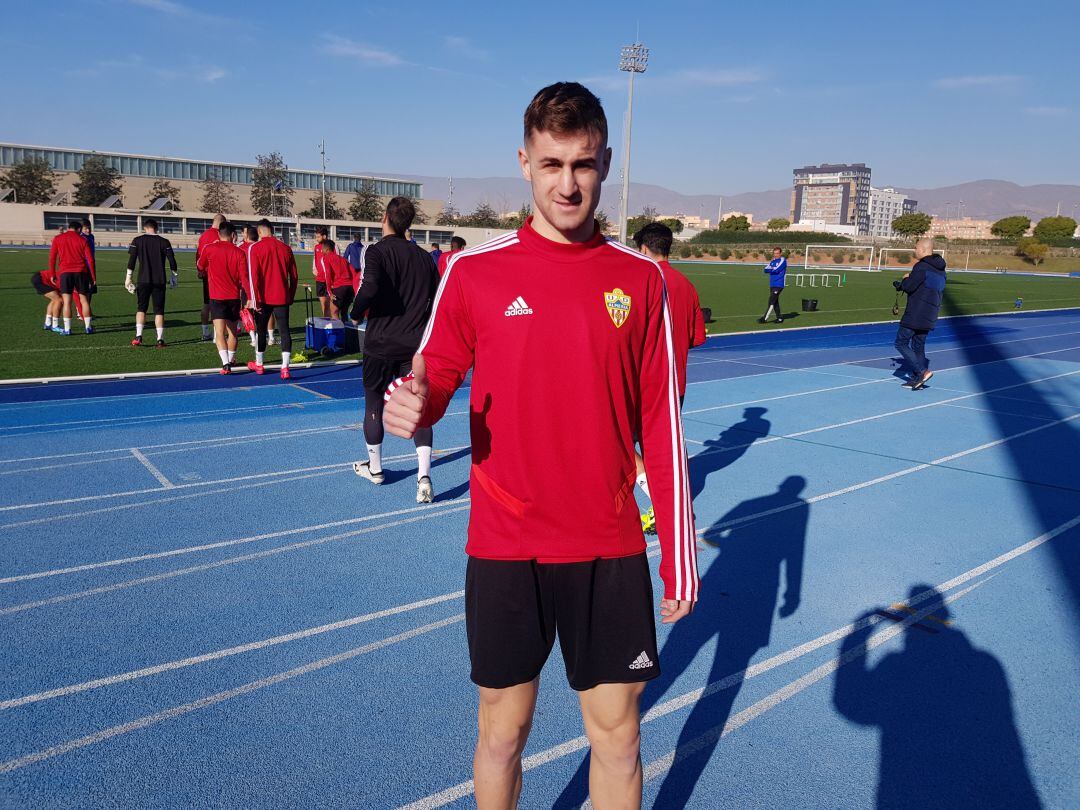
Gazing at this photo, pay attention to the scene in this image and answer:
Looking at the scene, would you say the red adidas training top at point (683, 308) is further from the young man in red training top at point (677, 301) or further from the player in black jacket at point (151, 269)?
the player in black jacket at point (151, 269)

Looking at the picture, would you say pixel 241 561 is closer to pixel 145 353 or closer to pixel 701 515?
pixel 701 515

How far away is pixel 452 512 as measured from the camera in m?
6.38

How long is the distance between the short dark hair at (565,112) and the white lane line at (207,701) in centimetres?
294

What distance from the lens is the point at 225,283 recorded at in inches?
450

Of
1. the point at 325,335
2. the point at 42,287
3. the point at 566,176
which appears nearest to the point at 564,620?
the point at 566,176

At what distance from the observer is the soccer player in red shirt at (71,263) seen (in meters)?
14.3

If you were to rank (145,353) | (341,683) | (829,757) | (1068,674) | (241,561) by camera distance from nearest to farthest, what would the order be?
(829,757) → (341,683) → (1068,674) → (241,561) → (145,353)

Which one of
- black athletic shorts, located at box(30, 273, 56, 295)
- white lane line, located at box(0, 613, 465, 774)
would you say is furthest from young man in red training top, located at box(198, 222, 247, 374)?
white lane line, located at box(0, 613, 465, 774)

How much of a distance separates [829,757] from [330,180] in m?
122

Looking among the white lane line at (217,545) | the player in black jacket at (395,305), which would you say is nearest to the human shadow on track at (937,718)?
the white lane line at (217,545)

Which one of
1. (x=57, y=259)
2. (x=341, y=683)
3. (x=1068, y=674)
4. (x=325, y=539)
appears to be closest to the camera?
(x=341, y=683)

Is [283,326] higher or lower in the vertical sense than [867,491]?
higher

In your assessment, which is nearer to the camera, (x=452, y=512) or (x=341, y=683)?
(x=341, y=683)

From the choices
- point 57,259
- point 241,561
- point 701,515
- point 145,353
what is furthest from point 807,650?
point 57,259
